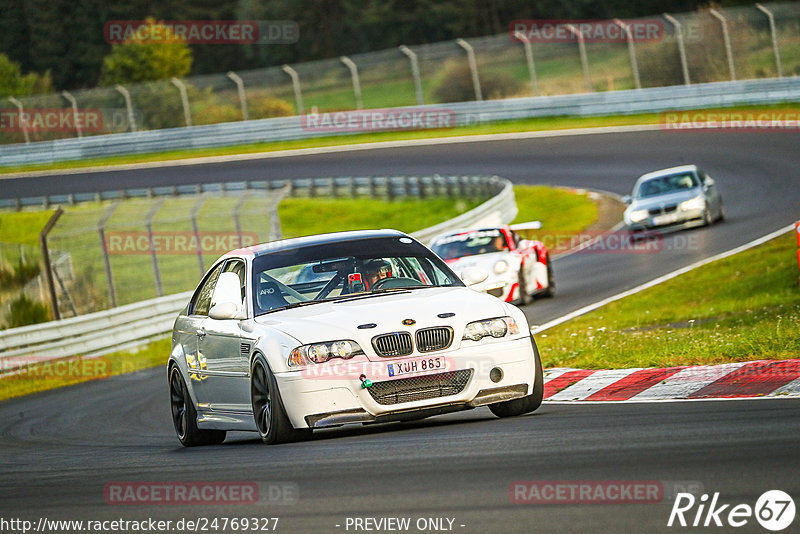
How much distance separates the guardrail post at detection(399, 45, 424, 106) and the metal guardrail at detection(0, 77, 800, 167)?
607mm

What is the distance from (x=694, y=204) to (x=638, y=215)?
1.19 m

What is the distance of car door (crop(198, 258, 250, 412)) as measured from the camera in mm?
9203

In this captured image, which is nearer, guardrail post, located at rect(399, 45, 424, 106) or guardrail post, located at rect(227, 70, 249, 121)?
guardrail post, located at rect(399, 45, 424, 106)

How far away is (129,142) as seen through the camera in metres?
55.9

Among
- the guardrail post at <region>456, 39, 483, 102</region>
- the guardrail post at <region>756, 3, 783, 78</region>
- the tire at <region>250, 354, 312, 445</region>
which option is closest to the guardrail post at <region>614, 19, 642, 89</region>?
the guardrail post at <region>756, 3, 783, 78</region>

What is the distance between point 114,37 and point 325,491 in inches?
3253

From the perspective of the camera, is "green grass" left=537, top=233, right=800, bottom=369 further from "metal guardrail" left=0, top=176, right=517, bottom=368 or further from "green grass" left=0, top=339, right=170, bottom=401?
"metal guardrail" left=0, top=176, right=517, bottom=368

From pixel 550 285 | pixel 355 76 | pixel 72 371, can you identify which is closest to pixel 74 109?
pixel 355 76

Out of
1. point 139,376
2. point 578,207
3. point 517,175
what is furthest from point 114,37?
point 139,376

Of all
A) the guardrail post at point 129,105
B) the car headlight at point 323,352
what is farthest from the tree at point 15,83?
the car headlight at point 323,352

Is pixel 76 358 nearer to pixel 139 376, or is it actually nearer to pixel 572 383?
pixel 139 376

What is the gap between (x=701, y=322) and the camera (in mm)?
14406

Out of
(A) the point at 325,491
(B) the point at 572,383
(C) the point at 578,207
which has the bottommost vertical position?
(C) the point at 578,207

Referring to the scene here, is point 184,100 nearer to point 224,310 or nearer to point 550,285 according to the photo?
point 550,285
